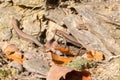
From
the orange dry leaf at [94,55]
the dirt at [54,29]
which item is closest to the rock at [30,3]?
the dirt at [54,29]

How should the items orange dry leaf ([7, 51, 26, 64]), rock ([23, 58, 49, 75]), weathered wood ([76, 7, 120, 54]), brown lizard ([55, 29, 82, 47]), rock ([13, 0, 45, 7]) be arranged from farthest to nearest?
rock ([13, 0, 45, 7]) → brown lizard ([55, 29, 82, 47]) → orange dry leaf ([7, 51, 26, 64]) → weathered wood ([76, 7, 120, 54]) → rock ([23, 58, 49, 75])

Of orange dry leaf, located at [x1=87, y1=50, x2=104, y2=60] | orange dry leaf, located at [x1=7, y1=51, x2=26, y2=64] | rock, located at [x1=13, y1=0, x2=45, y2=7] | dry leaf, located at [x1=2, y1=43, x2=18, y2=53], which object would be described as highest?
rock, located at [x1=13, y1=0, x2=45, y2=7]

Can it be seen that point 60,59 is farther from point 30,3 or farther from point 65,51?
point 30,3

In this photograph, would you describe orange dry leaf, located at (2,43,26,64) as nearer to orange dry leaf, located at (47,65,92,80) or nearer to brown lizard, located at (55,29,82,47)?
brown lizard, located at (55,29,82,47)

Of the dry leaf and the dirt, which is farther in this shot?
the dry leaf

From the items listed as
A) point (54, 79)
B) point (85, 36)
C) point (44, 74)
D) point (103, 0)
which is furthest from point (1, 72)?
point (103, 0)

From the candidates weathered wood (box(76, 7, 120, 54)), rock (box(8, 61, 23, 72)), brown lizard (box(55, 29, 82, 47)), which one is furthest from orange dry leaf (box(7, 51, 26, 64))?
weathered wood (box(76, 7, 120, 54))

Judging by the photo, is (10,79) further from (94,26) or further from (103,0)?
(103,0)

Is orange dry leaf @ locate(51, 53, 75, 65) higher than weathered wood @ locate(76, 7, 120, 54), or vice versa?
weathered wood @ locate(76, 7, 120, 54)
